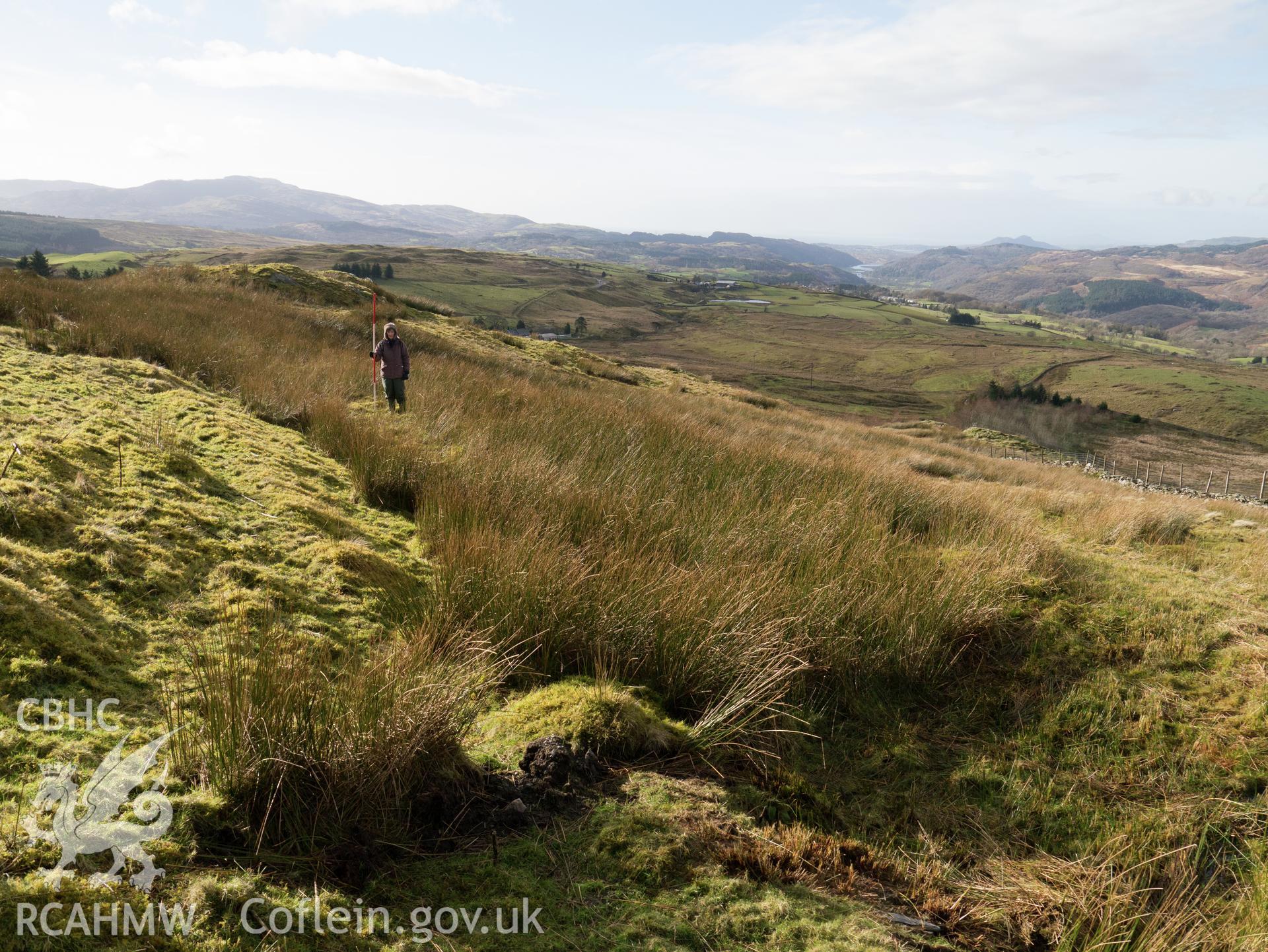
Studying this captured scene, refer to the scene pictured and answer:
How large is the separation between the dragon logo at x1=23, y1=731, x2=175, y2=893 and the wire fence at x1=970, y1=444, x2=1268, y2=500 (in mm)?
46766

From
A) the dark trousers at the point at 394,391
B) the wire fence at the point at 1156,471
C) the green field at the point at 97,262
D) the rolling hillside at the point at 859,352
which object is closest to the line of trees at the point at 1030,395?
the rolling hillside at the point at 859,352

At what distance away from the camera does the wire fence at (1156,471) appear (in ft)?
156

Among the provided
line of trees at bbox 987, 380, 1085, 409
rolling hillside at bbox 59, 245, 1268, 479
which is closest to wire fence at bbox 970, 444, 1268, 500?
rolling hillside at bbox 59, 245, 1268, 479

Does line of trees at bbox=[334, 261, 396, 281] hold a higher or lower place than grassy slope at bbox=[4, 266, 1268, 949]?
higher

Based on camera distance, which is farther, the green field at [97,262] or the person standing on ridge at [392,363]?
the green field at [97,262]

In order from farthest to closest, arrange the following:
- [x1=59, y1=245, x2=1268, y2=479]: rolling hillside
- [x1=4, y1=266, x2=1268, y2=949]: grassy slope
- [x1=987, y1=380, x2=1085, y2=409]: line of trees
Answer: [x1=987, y1=380, x2=1085, y2=409]: line of trees
[x1=59, y1=245, x2=1268, y2=479]: rolling hillside
[x1=4, y1=266, x2=1268, y2=949]: grassy slope

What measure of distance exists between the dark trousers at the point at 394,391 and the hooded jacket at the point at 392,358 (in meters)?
0.06

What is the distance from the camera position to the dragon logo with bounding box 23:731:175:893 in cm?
200

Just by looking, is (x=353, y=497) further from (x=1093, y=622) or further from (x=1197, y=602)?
(x=1197, y=602)

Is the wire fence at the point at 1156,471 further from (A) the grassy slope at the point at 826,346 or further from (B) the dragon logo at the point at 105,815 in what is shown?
(B) the dragon logo at the point at 105,815

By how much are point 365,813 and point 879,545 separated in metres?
4.78

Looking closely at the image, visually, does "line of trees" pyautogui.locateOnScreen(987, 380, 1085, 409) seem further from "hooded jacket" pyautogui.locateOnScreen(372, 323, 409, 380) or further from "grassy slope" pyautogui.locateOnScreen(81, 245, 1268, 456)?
"hooded jacket" pyautogui.locateOnScreen(372, 323, 409, 380)

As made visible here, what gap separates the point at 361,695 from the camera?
2795 mm

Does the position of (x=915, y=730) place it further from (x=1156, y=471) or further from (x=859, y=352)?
(x=859, y=352)
